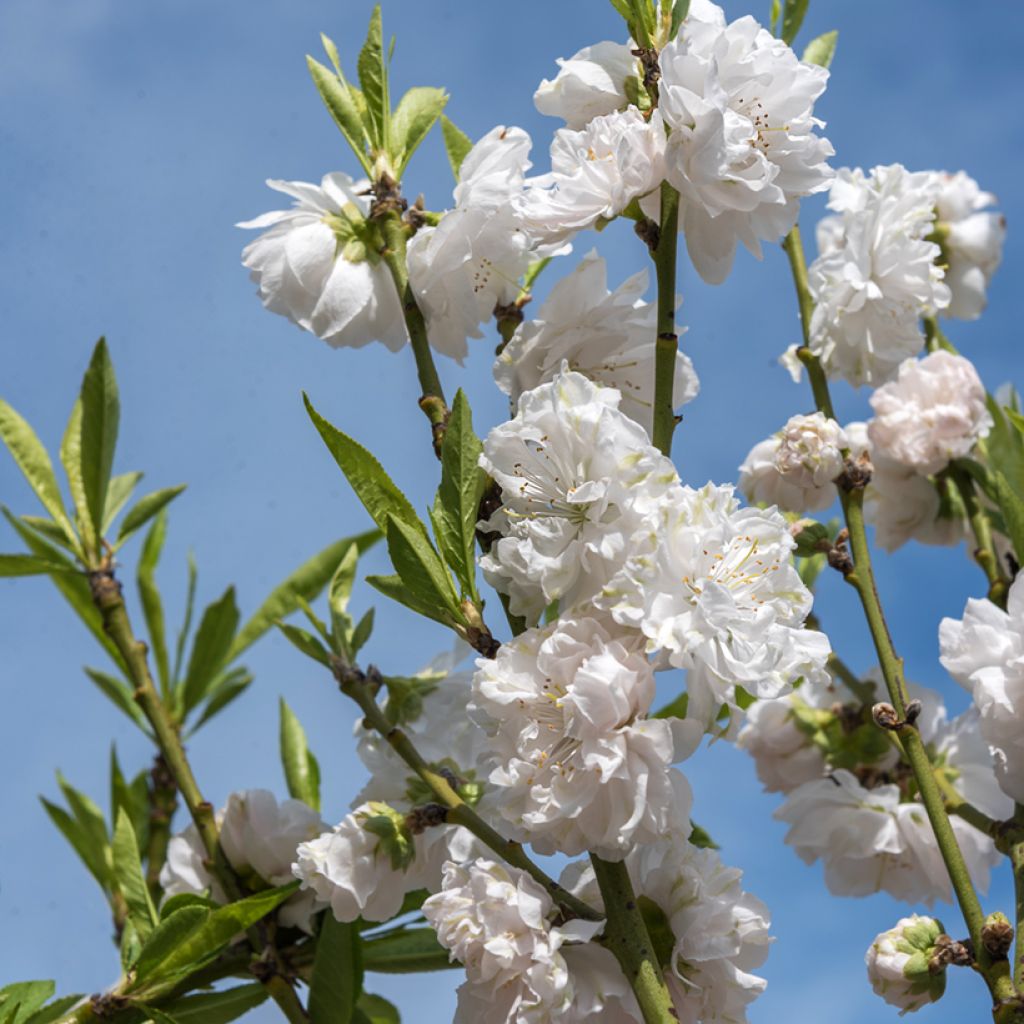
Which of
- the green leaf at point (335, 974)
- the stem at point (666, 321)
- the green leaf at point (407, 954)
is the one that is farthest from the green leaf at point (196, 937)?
the stem at point (666, 321)

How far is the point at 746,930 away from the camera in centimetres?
79

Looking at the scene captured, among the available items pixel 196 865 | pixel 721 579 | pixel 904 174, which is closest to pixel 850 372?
pixel 904 174

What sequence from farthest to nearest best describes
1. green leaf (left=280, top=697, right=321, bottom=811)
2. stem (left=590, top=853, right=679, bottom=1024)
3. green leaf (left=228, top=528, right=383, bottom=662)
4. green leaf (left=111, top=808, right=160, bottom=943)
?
green leaf (left=228, top=528, right=383, bottom=662)
green leaf (left=280, top=697, right=321, bottom=811)
green leaf (left=111, top=808, right=160, bottom=943)
stem (left=590, top=853, right=679, bottom=1024)

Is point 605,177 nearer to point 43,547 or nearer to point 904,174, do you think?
point 904,174

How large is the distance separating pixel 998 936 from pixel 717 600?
36 cm

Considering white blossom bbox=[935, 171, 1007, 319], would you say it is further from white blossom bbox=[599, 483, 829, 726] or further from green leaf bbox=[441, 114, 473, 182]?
white blossom bbox=[599, 483, 829, 726]

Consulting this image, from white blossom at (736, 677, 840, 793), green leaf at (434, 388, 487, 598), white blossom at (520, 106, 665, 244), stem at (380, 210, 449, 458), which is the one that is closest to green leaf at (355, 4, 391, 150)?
stem at (380, 210, 449, 458)

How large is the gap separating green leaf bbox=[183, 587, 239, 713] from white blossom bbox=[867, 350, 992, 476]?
2.63 ft

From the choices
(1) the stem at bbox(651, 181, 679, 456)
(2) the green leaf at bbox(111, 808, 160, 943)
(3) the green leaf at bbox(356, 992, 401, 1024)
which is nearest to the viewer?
(1) the stem at bbox(651, 181, 679, 456)

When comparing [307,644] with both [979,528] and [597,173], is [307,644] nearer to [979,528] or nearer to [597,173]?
[597,173]

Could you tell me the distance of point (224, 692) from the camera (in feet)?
5.07

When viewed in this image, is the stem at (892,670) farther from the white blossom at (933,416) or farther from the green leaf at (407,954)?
the green leaf at (407,954)

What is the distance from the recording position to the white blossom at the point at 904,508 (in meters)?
1.41

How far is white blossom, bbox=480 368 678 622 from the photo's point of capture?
73 cm
